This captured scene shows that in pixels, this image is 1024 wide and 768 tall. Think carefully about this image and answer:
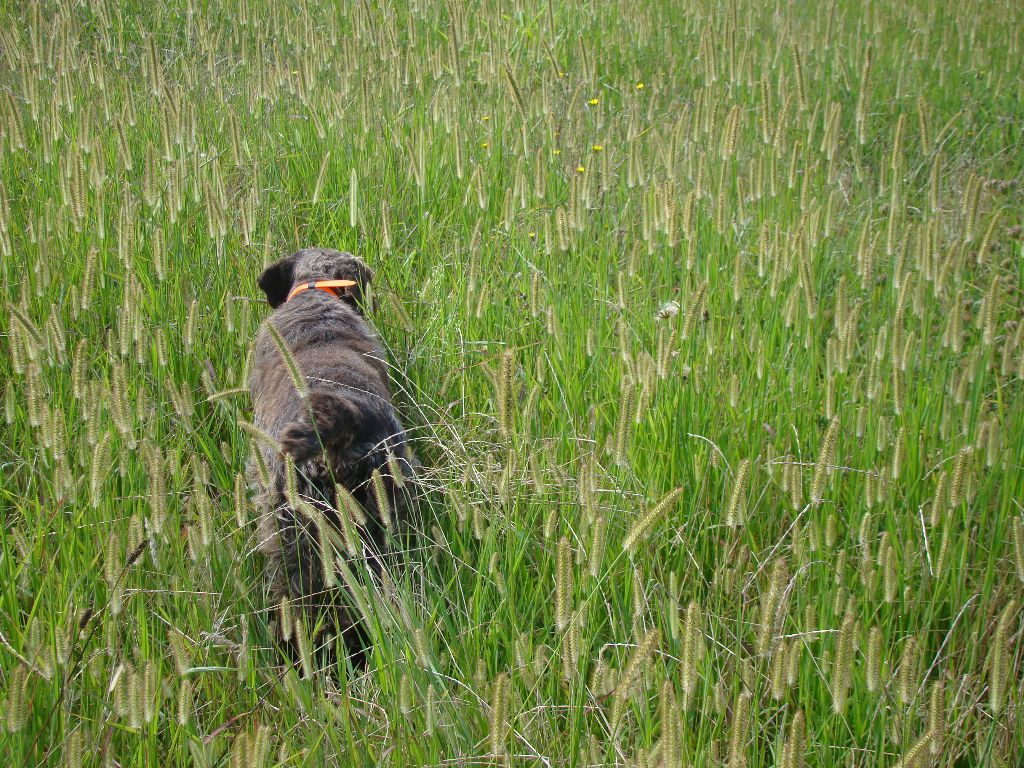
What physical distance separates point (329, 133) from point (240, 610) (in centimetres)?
275

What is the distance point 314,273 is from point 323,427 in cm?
138

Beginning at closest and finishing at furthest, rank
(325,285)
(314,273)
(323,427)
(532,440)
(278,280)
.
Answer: (323,427) → (532,440) → (325,285) → (314,273) → (278,280)

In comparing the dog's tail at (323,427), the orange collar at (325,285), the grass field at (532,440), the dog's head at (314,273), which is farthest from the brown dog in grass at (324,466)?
the dog's head at (314,273)

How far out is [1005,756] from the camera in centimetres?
201

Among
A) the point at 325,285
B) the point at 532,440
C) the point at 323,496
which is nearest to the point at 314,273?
the point at 325,285

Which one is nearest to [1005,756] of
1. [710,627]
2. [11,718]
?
[710,627]

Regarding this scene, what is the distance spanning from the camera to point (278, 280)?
379cm

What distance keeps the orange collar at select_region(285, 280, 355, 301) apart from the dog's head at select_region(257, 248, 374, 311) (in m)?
0.06

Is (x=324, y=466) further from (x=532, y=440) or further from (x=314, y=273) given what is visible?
(x=314, y=273)

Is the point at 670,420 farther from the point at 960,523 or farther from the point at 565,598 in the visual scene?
the point at 565,598

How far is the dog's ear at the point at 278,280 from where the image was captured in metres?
3.75

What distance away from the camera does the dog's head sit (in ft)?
12.1

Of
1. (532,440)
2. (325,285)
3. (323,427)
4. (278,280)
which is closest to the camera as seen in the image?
(323,427)

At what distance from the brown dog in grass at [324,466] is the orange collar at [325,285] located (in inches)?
10.1
